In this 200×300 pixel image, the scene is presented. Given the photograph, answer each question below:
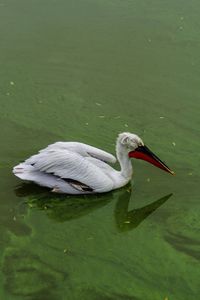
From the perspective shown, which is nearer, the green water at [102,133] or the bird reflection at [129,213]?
the green water at [102,133]

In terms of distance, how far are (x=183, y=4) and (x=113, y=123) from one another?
2.15 meters

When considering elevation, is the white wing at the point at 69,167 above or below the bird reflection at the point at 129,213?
above

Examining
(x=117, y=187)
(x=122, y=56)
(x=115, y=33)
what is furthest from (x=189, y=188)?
(x=115, y=33)

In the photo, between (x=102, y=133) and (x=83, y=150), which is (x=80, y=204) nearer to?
(x=83, y=150)

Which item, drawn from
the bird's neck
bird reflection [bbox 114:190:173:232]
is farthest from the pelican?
bird reflection [bbox 114:190:173:232]

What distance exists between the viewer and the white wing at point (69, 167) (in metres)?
3.47

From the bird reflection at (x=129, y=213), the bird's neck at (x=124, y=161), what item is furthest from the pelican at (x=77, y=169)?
the bird reflection at (x=129, y=213)

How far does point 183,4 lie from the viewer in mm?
5754

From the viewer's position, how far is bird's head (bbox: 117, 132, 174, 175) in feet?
11.9

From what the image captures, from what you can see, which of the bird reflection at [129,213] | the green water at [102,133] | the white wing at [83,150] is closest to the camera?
the green water at [102,133]

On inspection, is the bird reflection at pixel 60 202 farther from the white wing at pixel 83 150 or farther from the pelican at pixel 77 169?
the white wing at pixel 83 150

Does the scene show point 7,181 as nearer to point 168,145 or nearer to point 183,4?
point 168,145

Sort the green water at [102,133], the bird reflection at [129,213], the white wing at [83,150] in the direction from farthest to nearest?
the white wing at [83,150] → the bird reflection at [129,213] → the green water at [102,133]

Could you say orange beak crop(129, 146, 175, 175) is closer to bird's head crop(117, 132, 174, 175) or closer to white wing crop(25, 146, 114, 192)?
bird's head crop(117, 132, 174, 175)
